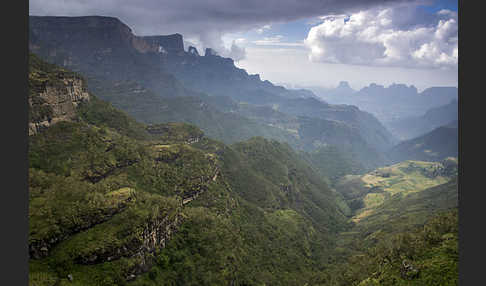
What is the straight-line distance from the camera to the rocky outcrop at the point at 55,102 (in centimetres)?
6338

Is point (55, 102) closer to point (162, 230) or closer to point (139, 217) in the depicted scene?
point (139, 217)

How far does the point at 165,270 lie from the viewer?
51.5 meters

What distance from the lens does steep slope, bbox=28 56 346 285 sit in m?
42.2

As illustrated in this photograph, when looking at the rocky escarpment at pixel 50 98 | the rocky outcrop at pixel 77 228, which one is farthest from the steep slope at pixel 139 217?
the rocky escarpment at pixel 50 98

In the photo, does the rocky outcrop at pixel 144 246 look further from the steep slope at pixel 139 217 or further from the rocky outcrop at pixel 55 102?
the rocky outcrop at pixel 55 102

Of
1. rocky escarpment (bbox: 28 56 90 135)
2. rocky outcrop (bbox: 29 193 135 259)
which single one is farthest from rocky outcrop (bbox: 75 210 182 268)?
rocky escarpment (bbox: 28 56 90 135)

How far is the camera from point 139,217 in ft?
164

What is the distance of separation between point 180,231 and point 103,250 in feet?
68.5

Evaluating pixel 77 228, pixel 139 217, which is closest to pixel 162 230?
pixel 139 217

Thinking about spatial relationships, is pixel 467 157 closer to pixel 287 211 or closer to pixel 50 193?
pixel 50 193

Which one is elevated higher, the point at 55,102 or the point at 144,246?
the point at 55,102

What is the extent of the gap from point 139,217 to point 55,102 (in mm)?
45655

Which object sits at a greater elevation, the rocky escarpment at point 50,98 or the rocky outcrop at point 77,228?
the rocky escarpment at point 50,98

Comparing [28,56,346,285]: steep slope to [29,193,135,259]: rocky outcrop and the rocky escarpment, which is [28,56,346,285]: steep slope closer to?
[29,193,135,259]: rocky outcrop
